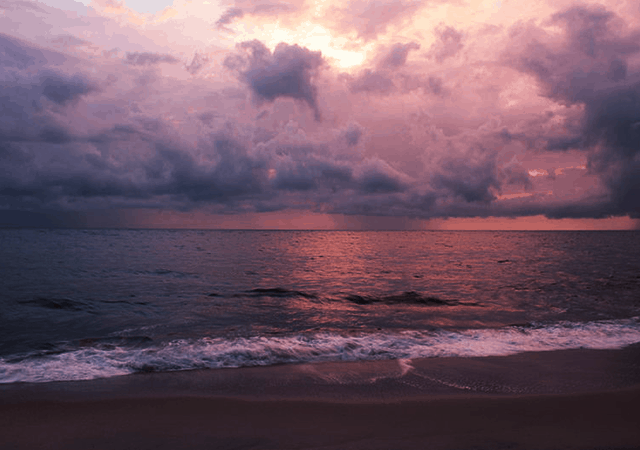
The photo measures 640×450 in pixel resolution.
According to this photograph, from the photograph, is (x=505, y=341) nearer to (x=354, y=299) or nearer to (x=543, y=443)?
(x=543, y=443)

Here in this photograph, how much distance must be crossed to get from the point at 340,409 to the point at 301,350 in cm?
392

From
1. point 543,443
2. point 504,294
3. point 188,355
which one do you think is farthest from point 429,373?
point 504,294

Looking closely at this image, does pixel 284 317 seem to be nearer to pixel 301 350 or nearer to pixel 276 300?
pixel 276 300

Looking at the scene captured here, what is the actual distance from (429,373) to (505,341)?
14.8ft

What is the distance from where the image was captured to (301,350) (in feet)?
34.2

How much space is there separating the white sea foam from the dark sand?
0.70m

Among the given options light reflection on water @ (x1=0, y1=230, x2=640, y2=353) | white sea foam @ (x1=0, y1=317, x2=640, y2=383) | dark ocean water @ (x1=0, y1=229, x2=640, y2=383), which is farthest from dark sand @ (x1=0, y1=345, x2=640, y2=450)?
light reflection on water @ (x1=0, y1=230, x2=640, y2=353)

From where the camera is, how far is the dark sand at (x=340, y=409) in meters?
5.48

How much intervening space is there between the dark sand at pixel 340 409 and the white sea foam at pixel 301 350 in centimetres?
70

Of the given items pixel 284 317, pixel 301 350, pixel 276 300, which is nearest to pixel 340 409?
pixel 301 350

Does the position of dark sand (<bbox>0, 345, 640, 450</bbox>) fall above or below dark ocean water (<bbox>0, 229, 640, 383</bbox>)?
above

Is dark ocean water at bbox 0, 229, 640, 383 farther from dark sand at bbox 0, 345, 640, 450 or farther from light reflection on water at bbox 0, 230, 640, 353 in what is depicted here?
dark sand at bbox 0, 345, 640, 450

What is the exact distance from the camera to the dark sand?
5.48m

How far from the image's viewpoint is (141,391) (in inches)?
295
